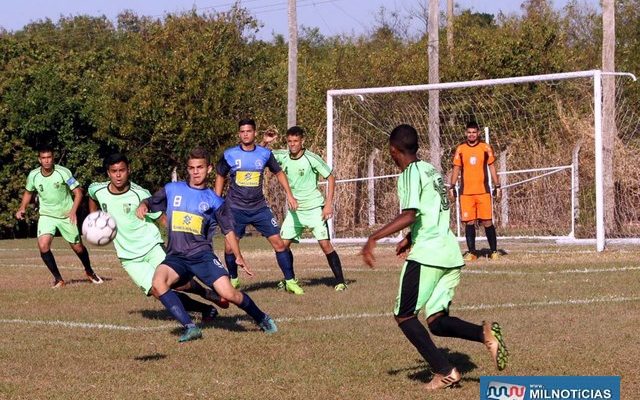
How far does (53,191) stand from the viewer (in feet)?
52.3

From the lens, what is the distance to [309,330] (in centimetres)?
1054

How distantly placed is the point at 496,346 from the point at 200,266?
343cm

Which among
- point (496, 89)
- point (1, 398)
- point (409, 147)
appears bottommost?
point (1, 398)

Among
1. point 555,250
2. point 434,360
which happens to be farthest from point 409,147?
point 555,250

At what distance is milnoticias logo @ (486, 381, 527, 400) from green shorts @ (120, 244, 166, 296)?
5.66 meters

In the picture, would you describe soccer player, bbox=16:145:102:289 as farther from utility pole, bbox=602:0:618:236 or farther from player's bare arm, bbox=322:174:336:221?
utility pole, bbox=602:0:618:236

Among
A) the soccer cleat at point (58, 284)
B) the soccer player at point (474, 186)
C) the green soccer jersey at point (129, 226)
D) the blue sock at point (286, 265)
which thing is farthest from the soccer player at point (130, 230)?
the soccer player at point (474, 186)

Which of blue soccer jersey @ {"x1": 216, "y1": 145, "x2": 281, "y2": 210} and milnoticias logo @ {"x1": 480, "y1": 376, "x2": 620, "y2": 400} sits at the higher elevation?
blue soccer jersey @ {"x1": 216, "y1": 145, "x2": 281, "y2": 210}

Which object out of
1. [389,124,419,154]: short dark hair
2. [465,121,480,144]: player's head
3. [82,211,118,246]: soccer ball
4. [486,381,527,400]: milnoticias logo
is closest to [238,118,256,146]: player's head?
[82,211,118,246]: soccer ball

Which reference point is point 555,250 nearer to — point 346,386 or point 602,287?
point 602,287

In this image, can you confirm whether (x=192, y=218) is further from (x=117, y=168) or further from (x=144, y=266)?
(x=117, y=168)

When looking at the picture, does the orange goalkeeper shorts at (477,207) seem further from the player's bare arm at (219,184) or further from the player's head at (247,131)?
the player's bare arm at (219,184)

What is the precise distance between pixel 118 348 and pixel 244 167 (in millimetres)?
4514

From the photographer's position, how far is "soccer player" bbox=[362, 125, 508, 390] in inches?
309
